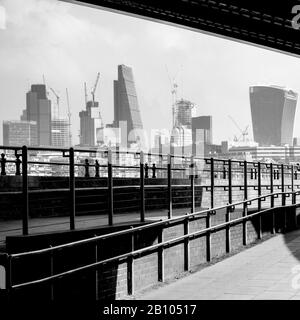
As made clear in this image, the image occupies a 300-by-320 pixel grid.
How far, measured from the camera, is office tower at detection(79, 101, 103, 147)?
145250 mm

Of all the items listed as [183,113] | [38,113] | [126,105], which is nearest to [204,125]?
[183,113]

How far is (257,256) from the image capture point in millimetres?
10922

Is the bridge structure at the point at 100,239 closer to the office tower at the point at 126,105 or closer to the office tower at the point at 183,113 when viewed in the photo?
the office tower at the point at 126,105

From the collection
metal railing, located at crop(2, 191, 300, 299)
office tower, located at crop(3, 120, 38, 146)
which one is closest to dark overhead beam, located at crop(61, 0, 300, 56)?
metal railing, located at crop(2, 191, 300, 299)

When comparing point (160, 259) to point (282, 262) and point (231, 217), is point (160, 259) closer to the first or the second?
point (282, 262)

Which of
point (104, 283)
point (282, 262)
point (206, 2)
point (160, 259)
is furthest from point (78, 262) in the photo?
point (206, 2)

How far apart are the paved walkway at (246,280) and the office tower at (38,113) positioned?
14219 cm

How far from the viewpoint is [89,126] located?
166 meters

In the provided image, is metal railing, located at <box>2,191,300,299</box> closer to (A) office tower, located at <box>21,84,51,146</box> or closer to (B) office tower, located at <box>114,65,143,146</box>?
(A) office tower, located at <box>21,84,51,146</box>

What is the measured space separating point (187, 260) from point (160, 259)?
3.32 ft

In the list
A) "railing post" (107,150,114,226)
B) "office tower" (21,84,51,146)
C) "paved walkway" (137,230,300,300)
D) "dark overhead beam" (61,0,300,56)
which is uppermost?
"office tower" (21,84,51,146)

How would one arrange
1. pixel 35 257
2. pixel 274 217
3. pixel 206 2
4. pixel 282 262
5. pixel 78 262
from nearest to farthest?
pixel 35 257 < pixel 78 262 < pixel 282 262 < pixel 274 217 < pixel 206 2

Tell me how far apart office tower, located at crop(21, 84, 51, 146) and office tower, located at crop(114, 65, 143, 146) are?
19.9 m

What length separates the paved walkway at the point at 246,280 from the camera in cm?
768
